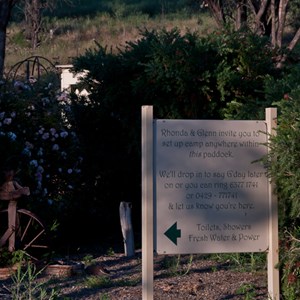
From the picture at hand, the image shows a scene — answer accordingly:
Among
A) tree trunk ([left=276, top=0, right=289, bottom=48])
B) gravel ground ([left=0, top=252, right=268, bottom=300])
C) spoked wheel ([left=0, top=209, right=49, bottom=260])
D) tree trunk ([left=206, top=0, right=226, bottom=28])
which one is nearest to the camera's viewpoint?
gravel ground ([left=0, top=252, right=268, bottom=300])

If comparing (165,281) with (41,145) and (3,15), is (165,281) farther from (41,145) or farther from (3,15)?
(3,15)

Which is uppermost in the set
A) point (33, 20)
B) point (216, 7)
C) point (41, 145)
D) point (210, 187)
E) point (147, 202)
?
point (33, 20)

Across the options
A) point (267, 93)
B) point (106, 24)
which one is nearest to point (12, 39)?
point (106, 24)

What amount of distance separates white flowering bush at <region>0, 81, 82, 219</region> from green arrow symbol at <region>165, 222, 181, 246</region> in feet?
10.5

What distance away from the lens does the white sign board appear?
21.9ft

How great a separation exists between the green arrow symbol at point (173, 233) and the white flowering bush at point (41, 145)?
3211 millimetres

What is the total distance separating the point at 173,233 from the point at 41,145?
13.5 ft

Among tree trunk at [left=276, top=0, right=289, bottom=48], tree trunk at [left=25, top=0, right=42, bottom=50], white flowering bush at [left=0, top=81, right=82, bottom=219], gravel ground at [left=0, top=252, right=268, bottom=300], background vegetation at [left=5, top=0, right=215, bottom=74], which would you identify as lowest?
gravel ground at [left=0, top=252, right=268, bottom=300]

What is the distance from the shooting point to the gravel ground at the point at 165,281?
24.6 feet

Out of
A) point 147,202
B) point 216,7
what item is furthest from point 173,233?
point 216,7

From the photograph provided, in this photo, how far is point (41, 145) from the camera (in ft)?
34.1

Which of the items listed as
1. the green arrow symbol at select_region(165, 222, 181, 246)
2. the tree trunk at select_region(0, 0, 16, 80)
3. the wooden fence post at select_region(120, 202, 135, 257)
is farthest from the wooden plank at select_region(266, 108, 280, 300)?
the tree trunk at select_region(0, 0, 16, 80)

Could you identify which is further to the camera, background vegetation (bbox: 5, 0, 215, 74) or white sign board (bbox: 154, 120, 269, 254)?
background vegetation (bbox: 5, 0, 215, 74)

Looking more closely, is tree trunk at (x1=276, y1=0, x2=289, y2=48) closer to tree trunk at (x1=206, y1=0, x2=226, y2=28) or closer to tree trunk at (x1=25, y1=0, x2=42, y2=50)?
tree trunk at (x1=206, y1=0, x2=226, y2=28)
